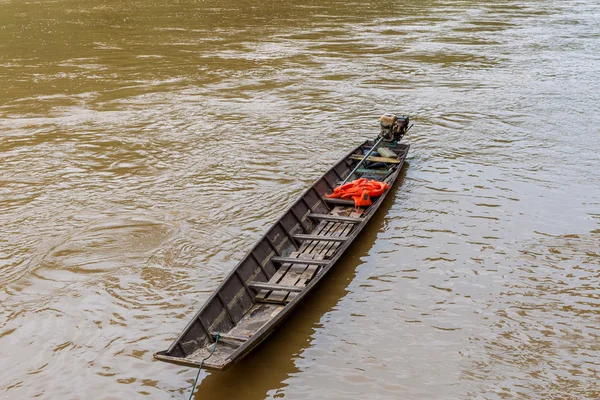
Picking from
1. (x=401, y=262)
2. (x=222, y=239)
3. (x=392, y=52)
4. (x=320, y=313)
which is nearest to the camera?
(x=320, y=313)

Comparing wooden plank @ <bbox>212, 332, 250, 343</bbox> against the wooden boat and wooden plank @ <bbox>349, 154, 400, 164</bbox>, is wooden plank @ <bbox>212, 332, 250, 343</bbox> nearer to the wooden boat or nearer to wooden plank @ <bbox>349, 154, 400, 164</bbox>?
the wooden boat

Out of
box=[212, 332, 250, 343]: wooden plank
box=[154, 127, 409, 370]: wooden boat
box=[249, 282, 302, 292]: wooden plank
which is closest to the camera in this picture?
box=[154, 127, 409, 370]: wooden boat

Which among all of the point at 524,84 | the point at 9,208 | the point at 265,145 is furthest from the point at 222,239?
the point at 524,84

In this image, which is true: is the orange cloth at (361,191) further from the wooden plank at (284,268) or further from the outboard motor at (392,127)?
the outboard motor at (392,127)

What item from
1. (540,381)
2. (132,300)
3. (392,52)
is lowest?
(540,381)

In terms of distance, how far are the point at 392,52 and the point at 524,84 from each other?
308 inches

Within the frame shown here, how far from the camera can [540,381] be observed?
864 cm

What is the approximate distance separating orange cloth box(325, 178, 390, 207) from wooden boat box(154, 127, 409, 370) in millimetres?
130

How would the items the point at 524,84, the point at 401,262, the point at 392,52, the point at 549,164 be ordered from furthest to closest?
the point at 392,52
the point at 524,84
the point at 549,164
the point at 401,262

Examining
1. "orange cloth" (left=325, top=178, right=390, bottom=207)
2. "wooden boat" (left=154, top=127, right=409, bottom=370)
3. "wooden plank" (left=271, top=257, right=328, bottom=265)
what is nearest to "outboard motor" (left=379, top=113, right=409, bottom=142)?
"wooden boat" (left=154, top=127, right=409, bottom=370)

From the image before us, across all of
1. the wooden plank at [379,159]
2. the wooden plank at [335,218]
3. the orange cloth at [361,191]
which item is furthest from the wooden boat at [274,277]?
the wooden plank at [379,159]

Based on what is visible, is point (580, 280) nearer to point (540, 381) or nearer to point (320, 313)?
point (540, 381)

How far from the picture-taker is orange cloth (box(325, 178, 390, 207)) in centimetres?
1323

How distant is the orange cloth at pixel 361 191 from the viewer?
13.2m
